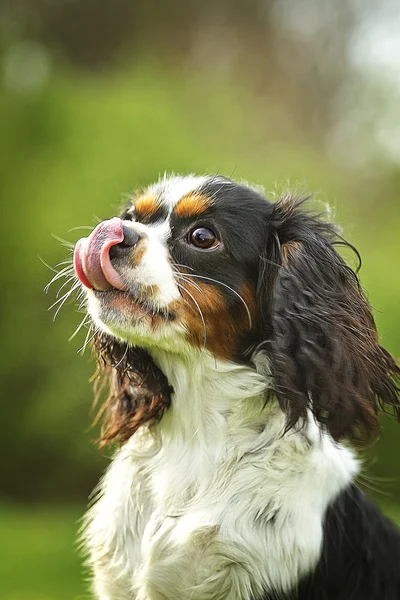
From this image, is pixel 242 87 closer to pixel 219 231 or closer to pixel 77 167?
pixel 77 167

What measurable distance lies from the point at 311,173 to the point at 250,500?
5770 mm

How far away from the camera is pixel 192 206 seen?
3434mm

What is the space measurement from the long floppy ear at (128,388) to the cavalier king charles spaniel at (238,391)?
0.5 inches

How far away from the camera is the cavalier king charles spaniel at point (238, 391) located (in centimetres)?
332

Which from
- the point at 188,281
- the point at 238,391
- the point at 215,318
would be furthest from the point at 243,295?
the point at 238,391

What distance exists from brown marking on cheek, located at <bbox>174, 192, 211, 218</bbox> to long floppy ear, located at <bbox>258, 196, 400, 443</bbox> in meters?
0.30

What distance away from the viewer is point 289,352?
11.3 ft

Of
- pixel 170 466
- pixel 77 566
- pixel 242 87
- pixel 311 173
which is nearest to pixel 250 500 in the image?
pixel 170 466

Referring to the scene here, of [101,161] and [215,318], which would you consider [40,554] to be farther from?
[215,318]

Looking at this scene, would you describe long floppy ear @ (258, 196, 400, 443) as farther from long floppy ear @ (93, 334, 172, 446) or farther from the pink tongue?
the pink tongue

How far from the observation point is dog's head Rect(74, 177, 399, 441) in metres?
3.25

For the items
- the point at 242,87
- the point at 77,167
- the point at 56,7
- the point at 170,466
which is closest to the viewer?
the point at 170,466

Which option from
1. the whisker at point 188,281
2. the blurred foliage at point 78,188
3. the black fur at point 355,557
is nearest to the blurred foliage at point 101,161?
the blurred foliage at point 78,188

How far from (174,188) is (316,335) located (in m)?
0.79
